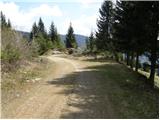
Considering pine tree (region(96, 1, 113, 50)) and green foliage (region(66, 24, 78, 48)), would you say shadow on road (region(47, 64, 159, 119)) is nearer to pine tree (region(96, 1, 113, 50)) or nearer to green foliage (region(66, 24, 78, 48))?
pine tree (region(96, 1, 113, 50))

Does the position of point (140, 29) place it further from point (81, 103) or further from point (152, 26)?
point (81, 103)

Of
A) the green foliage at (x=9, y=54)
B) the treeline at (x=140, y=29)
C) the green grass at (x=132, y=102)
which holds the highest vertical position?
the treeline at (x=140, y=29)

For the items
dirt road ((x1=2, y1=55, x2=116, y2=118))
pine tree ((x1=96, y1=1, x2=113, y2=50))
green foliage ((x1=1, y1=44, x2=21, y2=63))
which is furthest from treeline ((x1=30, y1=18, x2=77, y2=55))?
dirt road ((x1=2, y1=55, x2=116, y2=118))

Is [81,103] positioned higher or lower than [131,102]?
higher

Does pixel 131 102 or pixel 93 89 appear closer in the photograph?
pixel 131 102

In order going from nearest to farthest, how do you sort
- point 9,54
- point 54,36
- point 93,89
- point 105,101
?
point 105,101
point 93,89
point 9,54
point 54,36

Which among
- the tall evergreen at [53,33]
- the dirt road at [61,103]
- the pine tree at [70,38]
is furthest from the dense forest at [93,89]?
the tall evergreen at [53,33]

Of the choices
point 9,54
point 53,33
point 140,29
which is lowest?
point 9,54

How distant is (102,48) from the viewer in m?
50.5

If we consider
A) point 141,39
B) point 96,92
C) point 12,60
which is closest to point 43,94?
point 96,92

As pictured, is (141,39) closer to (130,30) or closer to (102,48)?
(130,30)

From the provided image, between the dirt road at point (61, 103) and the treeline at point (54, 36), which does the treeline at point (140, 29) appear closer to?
the dirt road at point (61, 103)

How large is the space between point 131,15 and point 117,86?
595cm

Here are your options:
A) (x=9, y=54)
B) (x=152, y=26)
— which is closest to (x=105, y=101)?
(x=152, y=26)
